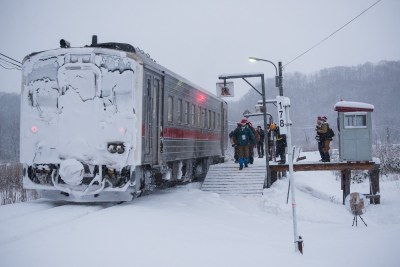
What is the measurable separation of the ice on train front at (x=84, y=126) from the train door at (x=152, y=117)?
572 millimetres

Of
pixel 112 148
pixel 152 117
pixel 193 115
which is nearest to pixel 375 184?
pixel 193 115

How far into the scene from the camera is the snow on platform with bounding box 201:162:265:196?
12.4m

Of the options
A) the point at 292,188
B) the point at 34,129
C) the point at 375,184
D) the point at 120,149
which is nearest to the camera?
the point at 292,188

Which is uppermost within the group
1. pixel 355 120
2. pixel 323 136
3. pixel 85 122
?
pixel 355 120

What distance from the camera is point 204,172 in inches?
653

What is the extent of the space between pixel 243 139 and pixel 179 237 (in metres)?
7.63

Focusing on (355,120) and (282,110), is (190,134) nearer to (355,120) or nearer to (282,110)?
(355,120)

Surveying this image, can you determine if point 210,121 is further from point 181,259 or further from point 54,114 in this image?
point 181,259

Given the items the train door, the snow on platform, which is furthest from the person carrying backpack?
the train door

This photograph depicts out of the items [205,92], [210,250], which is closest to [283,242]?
[210,250]

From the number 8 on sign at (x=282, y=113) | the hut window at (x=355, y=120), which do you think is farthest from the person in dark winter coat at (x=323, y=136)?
the number 8 on sign at (x=282, y=113)

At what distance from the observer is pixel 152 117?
9.70m

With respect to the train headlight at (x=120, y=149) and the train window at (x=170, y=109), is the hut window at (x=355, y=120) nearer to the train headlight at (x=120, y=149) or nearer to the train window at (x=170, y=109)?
the train window at (x=170, y=109)

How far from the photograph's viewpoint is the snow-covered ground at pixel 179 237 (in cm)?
508
